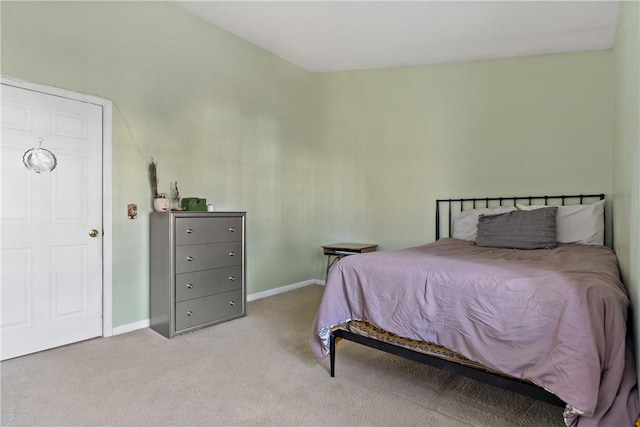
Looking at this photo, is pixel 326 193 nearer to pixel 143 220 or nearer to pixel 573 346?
pixel 143 220

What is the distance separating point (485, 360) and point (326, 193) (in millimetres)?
3419

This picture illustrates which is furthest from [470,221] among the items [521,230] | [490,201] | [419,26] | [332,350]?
[332,350]

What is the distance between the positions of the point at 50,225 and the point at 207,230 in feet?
3.62

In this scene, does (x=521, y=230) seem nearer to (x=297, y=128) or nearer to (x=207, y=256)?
(x=207, y=256)

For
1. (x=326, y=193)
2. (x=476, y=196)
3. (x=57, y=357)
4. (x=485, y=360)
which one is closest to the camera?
(x=485, y=360)

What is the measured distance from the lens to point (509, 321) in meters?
1.60

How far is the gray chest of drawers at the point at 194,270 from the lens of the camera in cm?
295

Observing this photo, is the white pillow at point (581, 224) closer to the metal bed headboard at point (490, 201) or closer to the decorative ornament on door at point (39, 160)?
the metal bed headboard at point (490, 201)

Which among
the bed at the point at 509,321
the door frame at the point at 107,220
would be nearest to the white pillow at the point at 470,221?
the bed at the point at 509,321

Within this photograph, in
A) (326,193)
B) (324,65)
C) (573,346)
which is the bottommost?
(573,346)

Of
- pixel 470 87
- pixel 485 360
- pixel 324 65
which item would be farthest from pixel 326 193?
pixel 485 360

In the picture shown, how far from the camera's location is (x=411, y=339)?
1975mm

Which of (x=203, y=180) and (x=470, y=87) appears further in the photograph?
(x=470, y=87)

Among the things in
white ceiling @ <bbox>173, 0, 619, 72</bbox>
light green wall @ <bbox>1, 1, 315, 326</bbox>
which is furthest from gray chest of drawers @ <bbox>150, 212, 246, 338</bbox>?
white ceiling @ <bbox>173, 0, 619, 72</bbox>
